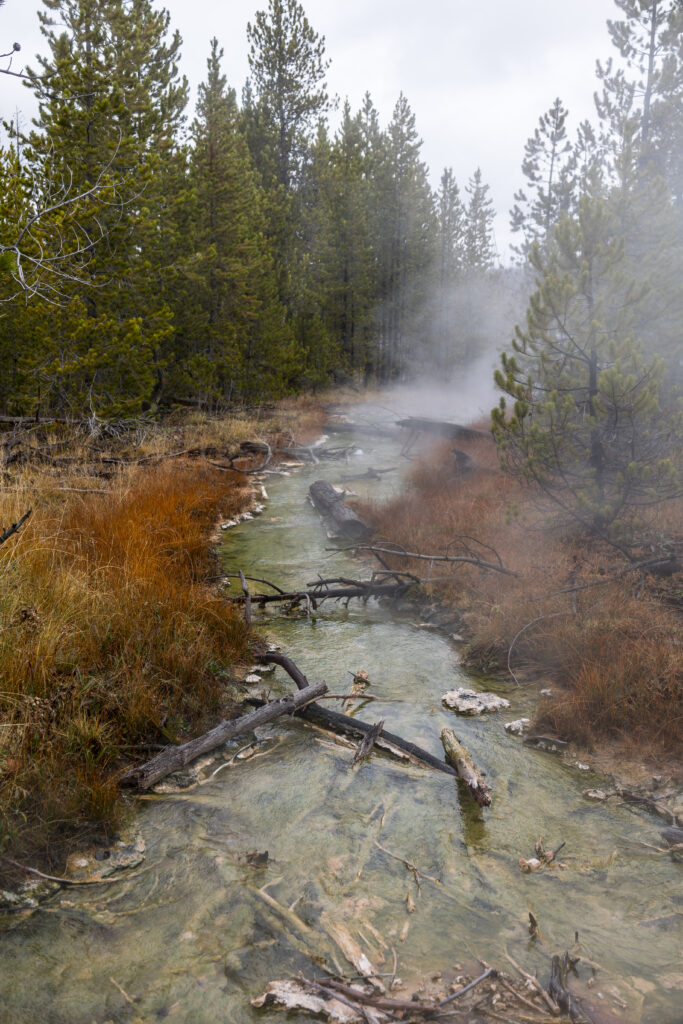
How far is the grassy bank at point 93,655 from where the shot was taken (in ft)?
10.9

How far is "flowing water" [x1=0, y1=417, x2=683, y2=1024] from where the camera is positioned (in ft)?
8.48

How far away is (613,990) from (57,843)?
251 centimetres

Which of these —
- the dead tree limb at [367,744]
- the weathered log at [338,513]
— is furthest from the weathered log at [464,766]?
the weathered log at [338,513]

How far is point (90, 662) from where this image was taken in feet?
14.2

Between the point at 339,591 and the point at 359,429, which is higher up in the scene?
the point at 359,429

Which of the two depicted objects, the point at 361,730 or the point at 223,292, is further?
the point at 223,292

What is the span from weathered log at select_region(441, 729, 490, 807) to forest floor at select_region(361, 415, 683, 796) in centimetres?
81

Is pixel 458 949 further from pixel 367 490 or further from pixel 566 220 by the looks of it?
pixel 367 490

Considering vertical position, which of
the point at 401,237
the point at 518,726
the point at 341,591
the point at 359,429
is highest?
the point at 401,237

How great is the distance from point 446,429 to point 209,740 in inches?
588

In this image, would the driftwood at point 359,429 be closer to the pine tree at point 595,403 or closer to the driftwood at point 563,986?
the pine tree at point 595,403

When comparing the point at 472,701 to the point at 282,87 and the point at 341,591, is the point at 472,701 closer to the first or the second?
the point at 341,591

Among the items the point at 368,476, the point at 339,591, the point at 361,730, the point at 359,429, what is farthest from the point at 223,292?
the point at 361,730

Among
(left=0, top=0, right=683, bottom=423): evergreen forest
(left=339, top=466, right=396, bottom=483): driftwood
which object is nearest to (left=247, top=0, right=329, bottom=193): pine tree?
(left=0, top=0, right=683, bottom=423): evergreen forest
